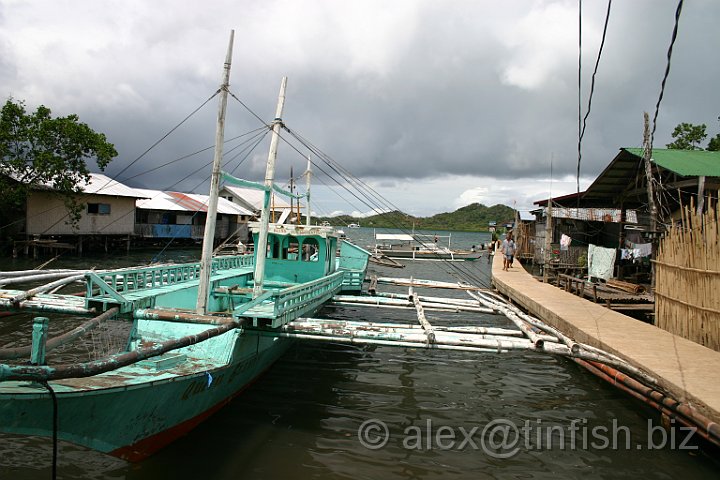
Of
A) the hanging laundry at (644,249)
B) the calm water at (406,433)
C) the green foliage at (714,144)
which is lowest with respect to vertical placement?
the calm water at (406,433)

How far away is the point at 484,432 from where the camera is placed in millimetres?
8438

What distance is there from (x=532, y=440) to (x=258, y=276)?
613 cm

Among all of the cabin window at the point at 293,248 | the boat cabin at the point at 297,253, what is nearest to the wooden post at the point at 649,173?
the boat cabin at the point at 297,253

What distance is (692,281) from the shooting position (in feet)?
34.4

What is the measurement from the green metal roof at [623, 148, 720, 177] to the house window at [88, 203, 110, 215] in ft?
120

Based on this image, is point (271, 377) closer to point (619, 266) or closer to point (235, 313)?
point (235, 313)

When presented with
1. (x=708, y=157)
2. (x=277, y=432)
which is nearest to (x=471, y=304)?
(x=277, y=432)

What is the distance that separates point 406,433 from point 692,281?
779 cm

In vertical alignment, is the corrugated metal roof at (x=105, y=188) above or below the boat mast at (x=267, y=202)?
above

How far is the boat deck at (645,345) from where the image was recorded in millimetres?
7512

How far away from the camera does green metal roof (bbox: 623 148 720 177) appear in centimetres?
1617

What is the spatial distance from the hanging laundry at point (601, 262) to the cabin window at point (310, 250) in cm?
1415

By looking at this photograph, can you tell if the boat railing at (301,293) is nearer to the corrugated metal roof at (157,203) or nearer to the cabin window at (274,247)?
the cabin window at (274,247)

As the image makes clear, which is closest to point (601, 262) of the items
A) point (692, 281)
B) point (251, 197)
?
point (692, 281)
